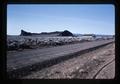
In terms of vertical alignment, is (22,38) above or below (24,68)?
above

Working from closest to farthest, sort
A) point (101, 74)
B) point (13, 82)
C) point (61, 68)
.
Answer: point (13, 82) → point (101, 74) → point (61, 68)

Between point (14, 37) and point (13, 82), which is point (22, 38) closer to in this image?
point (14, 37)

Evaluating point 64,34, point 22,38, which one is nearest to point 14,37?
point 22,38

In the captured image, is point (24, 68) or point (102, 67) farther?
point (102, 67)

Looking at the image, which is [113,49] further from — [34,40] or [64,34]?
[34,40]

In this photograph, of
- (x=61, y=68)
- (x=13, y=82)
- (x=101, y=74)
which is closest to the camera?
(x=13, y=82)

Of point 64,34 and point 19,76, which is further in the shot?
point 64,34

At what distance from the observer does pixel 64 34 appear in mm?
4855

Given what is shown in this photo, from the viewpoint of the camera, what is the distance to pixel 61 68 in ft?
16.8

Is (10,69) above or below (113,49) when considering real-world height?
below
